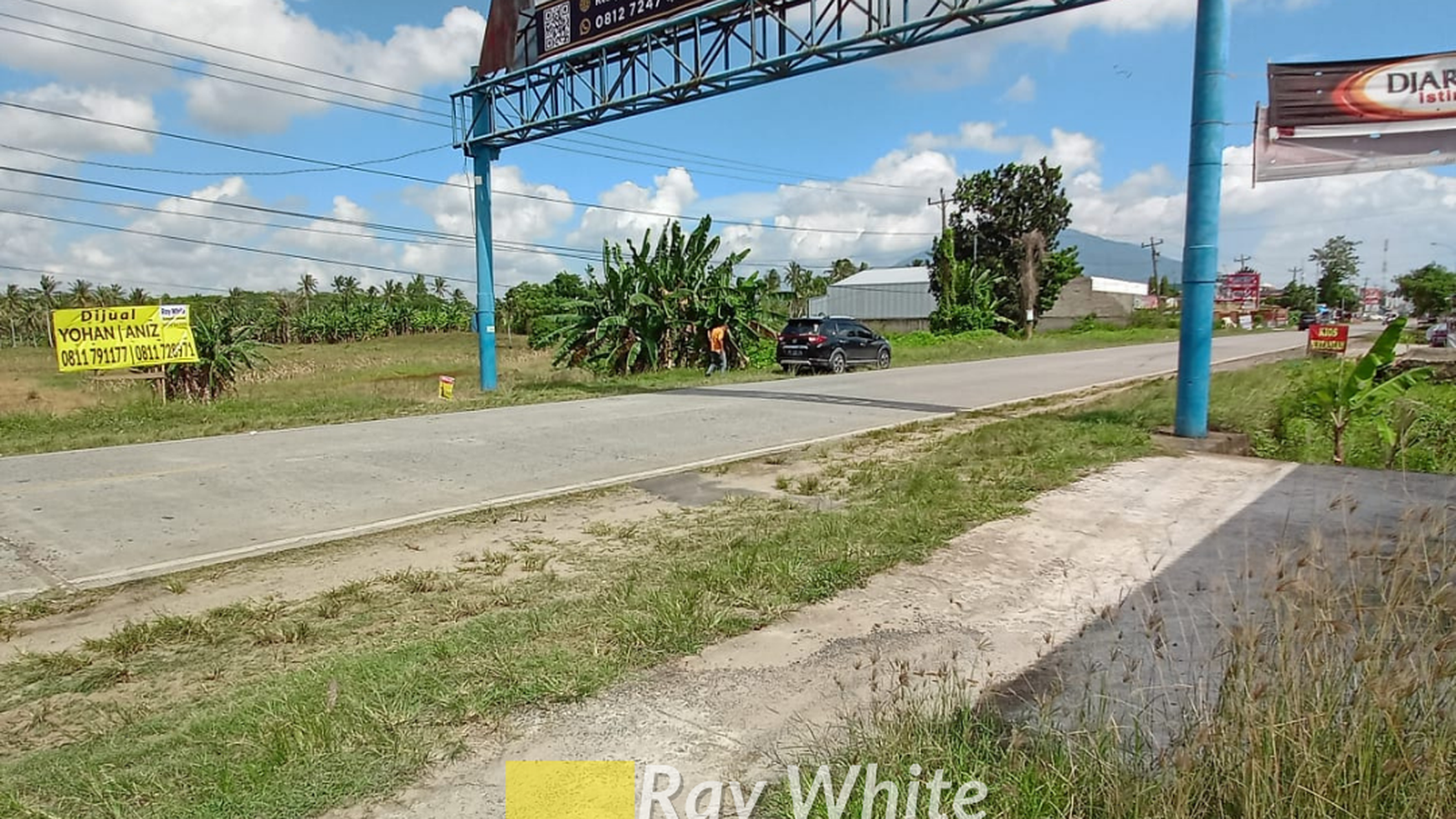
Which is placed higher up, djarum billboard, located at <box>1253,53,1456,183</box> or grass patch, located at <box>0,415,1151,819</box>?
djarum billboard, located at <box>1253,53,1456,183</box>

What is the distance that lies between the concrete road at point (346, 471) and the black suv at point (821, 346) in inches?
281

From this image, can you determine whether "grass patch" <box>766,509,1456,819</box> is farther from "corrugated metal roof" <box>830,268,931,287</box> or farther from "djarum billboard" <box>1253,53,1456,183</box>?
"corrugated metal roof" <box>830,268,931,287</box>

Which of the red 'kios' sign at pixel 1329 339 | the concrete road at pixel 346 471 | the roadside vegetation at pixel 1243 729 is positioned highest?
the red 'kios' sign at pixel 1329 339

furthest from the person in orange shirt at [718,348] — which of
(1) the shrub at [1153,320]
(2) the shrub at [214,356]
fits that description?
(1) the shrub at [1153,320]

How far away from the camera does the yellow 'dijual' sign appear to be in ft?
53.0

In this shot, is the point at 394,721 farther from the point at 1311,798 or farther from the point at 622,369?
the point at 622,369

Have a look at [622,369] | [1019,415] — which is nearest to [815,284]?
[622,369]

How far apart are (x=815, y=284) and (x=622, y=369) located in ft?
190

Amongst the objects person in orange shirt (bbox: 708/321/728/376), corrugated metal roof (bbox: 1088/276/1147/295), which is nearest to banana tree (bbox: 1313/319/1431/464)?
person in orange shirt (bbox: 708/321/728/376)

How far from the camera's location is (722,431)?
12.5m

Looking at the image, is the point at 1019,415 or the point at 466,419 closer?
the point at 1019,415

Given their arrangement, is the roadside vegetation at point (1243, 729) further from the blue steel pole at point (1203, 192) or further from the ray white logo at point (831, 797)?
the blue steel pole at point (1203, 192)

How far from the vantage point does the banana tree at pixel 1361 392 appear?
1010cm

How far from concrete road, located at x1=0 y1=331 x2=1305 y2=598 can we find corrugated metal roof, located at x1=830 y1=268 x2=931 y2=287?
5764 cm
